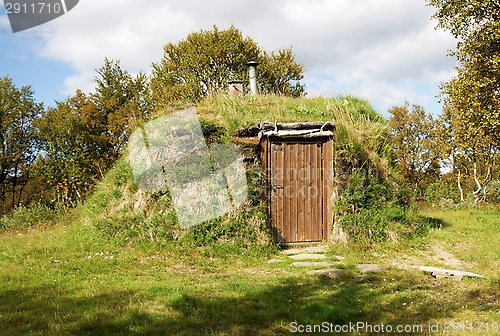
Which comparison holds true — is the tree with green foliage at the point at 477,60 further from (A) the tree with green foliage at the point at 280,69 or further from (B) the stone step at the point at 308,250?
(A) the tree with green foliage at the point at 280,69

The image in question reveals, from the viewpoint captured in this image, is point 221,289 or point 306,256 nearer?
point 221,289

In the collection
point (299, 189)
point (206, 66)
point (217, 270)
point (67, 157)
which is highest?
point (206, 66)

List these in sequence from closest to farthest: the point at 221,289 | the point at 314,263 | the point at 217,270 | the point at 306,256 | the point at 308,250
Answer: the point at 221,289
the point at 217,270
the point at 314,263
the point at 306,256
the point at 308,250

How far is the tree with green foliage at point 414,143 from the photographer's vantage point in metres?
28.7

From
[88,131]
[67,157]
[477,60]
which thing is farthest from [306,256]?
[88,131]

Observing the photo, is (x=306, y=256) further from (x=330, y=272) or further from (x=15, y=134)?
(x=15, y=134)

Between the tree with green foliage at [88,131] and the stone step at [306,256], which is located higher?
the tree with green foliage at [88,131]

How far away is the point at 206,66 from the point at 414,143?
15330mm

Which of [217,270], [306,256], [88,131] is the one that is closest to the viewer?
[217,270]

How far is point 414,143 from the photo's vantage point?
1145 inches

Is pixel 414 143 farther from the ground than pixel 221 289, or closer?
farther from the ground

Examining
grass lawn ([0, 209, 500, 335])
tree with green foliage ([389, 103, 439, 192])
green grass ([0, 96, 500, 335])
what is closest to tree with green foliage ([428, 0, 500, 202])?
green grass ([0, 96, 500, 335])

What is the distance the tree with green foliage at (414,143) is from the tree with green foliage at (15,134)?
25574 mm

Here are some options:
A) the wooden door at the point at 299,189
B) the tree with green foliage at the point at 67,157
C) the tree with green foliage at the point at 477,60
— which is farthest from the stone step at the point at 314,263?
the tree with green foliage at the point at 67,157
